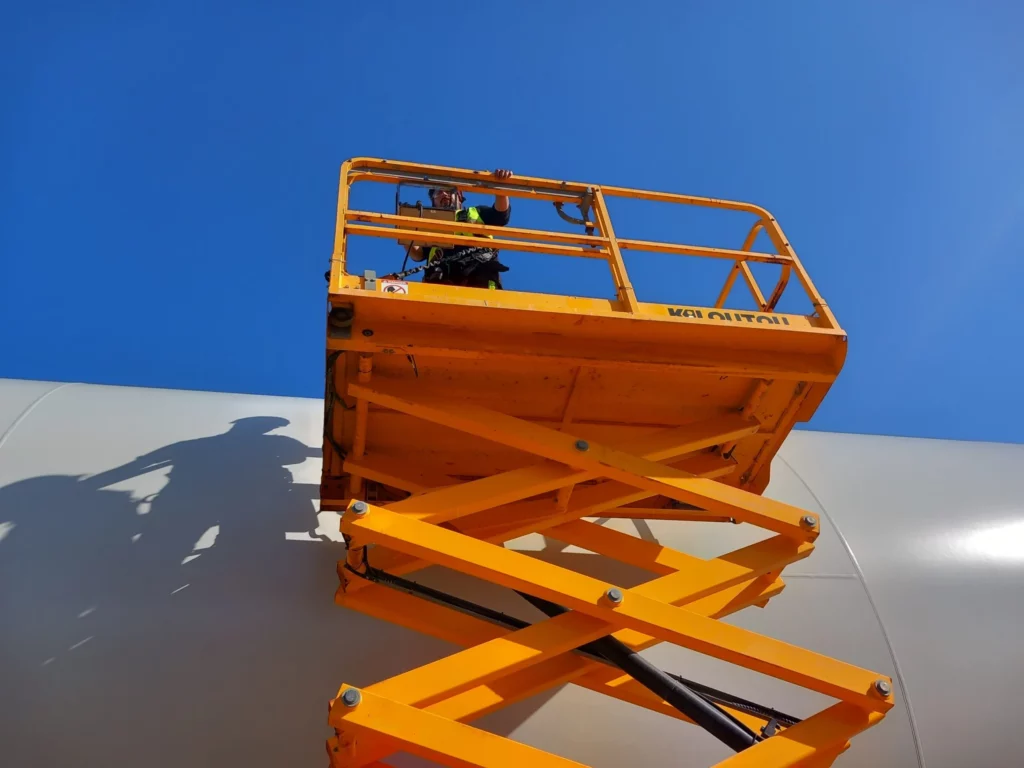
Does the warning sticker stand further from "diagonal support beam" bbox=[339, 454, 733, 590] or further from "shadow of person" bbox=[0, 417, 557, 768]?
"shadow of person" bbox=[0, 417, 557, 768]

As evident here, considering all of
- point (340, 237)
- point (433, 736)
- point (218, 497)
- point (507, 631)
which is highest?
point (340, 237)

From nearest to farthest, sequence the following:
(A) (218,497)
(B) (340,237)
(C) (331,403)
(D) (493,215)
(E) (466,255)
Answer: (B) (340,237)
(C) (331,403)
(A) (218,497)
(E) (466,255)
(D) (493,215)

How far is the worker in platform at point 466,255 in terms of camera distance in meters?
6.88

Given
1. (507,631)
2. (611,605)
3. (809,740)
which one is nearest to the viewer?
(611,605)

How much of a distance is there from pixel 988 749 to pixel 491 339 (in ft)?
15.8

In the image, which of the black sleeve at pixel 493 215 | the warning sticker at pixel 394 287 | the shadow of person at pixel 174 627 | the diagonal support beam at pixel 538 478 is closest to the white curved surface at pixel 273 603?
the shadow of person at pixel 174 627

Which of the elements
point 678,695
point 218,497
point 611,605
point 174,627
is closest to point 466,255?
point 218,497

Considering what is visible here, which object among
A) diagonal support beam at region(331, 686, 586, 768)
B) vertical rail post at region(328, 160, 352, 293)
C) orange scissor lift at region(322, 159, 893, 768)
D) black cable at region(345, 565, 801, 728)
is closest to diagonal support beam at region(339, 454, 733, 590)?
orange scissor lift at region(322, 159, 893, 768)

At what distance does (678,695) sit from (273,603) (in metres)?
2.83

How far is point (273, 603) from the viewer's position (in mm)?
5293

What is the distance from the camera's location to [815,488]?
287 inches

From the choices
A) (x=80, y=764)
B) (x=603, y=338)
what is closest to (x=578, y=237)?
(x=603, y=338)

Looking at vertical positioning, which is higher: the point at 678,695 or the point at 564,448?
the point at 564,448

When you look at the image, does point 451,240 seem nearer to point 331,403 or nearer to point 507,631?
point 331,403
